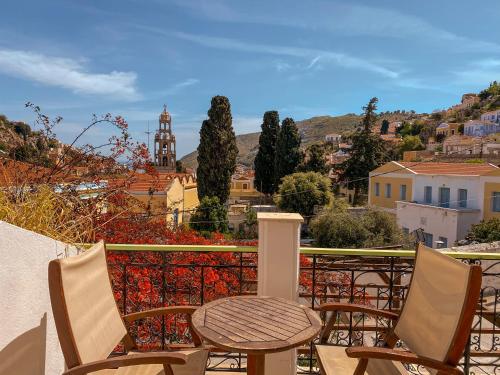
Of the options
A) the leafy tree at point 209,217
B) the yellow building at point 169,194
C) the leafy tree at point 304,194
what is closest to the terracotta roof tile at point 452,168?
the leafy tree at point 304,194

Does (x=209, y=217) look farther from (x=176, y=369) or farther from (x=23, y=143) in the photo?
(x=176, y=369)

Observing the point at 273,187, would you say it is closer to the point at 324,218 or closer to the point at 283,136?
the point at 283,136

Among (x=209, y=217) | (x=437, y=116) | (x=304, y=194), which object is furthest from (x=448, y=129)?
(x=209, y=217)

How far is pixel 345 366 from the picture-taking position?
2.05m

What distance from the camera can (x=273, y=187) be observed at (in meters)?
33.3

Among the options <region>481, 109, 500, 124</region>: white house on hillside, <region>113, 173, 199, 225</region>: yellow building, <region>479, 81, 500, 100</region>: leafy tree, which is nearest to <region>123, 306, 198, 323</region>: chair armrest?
<region>113, 173, 199, 225</region>: yellow building

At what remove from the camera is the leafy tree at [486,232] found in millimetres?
17186

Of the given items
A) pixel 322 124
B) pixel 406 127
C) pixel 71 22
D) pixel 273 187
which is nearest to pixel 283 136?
pixel 273 187

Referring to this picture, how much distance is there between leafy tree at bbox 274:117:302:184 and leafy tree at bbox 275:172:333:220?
5177mm

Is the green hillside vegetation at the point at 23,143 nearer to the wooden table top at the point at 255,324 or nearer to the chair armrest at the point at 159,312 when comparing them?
the chair armrest at the point at 159,312

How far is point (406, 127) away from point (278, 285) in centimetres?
8063

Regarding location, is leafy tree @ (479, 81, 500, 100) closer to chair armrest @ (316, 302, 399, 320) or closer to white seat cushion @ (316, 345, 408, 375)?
chair armrest @ (316, 302, 399, 320)

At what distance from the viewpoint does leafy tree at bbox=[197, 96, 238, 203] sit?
25500 mm

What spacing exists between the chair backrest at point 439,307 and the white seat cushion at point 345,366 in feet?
0.47
